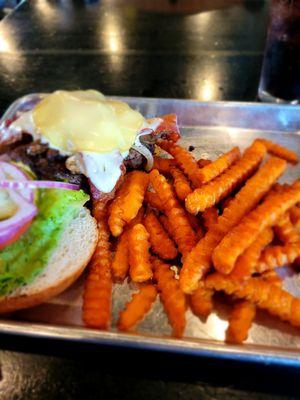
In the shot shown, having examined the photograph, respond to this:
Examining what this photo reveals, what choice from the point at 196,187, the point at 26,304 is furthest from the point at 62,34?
the point at 26,304

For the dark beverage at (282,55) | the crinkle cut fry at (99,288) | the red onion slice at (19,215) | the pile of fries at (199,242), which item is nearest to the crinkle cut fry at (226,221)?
the pile of fries at (199,242)

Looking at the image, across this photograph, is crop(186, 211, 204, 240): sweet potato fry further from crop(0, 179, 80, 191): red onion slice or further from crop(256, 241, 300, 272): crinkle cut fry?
crop(0, 179, 80, 191): red onion slice

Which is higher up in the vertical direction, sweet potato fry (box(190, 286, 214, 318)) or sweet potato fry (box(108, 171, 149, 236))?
sweet potato fry (box(108, 171, 149, 236))

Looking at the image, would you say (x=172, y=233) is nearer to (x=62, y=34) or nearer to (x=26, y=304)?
(x=26, y=304)

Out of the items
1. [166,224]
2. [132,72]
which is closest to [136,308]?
[166,224]

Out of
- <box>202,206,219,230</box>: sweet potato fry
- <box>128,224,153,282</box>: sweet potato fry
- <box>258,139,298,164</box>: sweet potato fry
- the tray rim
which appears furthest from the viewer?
<box>258,139,298,164</box>: sweet potato fry

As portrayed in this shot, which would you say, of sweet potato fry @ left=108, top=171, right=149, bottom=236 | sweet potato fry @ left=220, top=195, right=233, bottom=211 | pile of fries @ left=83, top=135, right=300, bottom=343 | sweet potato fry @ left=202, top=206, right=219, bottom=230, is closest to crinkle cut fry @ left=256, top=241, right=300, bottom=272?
pile of fries @ left=83, top=135, right=300, bottom=343
